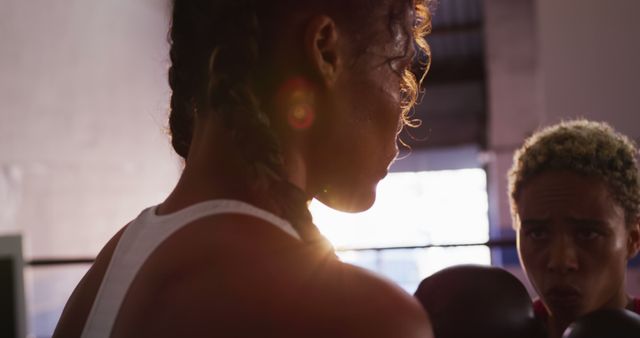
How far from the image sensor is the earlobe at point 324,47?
0.50 meters

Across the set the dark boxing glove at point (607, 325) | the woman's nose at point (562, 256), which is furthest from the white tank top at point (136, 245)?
the woman's nose at point (562, 256)

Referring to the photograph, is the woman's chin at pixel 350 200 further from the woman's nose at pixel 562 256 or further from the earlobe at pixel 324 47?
the woman's nose at pixel 562 256

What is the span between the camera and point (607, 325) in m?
0.81

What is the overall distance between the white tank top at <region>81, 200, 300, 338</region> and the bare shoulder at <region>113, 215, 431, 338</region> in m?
0.01

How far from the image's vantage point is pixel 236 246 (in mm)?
453

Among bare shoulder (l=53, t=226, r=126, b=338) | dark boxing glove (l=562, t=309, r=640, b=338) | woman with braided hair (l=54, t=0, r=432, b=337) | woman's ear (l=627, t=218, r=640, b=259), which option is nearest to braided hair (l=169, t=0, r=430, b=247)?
woman with braided hair (l=54, t=0, r=432, b=337)

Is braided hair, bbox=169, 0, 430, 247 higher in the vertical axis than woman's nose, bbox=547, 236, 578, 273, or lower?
higher

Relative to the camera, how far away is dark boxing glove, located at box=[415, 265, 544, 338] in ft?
3.13

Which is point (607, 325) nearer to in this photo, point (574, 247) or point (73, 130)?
point (574, 247)

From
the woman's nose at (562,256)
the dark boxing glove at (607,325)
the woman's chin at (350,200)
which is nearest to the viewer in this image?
the woman's chin at (350,200)

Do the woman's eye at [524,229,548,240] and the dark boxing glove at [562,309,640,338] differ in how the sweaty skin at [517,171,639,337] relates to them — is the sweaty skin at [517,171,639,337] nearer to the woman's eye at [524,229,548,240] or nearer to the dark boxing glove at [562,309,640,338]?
the woman's eye at [524,229,548,240]

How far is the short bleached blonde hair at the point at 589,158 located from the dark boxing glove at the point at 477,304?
0.30 m

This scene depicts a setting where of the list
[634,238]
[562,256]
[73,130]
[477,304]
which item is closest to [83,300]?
[477,304]

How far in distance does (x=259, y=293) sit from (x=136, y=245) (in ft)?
0.50
